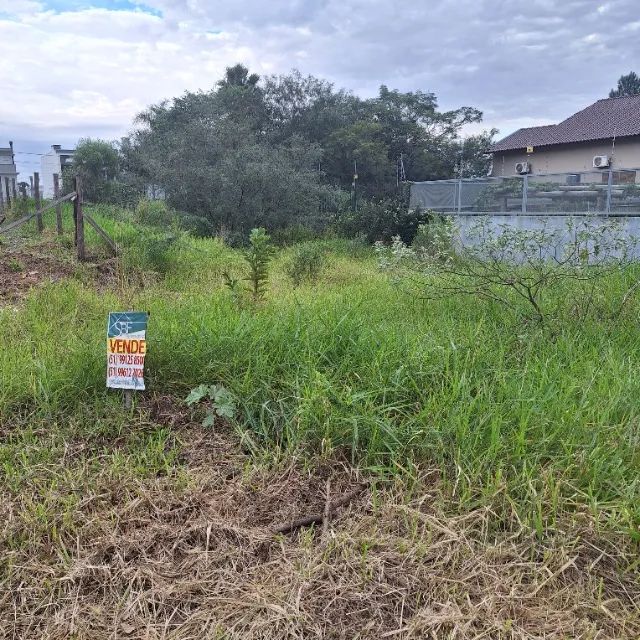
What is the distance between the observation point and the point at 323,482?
7.42 feet

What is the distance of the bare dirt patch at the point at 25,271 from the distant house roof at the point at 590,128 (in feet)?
68.6

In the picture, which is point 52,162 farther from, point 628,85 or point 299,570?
point 628,85

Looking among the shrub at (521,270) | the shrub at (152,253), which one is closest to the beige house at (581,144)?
the shrub at (152,253)

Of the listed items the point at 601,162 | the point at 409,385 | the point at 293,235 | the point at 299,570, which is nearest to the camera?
the point at 299,570

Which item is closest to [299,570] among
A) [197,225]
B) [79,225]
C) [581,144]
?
[79,225]

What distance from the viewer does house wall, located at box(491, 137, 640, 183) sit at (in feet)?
68.2

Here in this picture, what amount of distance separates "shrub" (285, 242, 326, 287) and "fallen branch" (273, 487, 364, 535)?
471 cm

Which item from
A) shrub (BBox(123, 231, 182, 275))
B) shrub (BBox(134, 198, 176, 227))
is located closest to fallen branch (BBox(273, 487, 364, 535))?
shrub (BBox(123, 231, 182, 275))

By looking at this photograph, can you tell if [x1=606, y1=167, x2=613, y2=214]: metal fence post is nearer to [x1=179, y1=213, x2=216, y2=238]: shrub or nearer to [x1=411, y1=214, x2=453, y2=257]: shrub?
[x1=411, y1=214, x2=453, y2=257]: shrub

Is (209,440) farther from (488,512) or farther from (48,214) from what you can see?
(48,214)

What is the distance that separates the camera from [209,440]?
2.53 m

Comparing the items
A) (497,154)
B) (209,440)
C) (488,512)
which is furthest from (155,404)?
(497,154)

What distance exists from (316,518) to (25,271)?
5.04 metres

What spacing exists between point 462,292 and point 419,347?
1.48 metres
